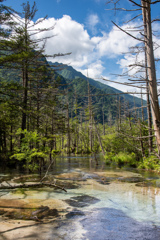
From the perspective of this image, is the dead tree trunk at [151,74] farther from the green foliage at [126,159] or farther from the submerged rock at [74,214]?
the green foliage at [126,159]

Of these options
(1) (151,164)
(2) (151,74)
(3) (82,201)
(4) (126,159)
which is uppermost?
(2) (151,74)

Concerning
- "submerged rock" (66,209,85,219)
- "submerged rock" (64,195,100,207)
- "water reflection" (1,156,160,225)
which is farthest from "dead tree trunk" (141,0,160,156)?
"submerged rock" (64,195,100,207)

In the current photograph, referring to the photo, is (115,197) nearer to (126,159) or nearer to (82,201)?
(82,201)

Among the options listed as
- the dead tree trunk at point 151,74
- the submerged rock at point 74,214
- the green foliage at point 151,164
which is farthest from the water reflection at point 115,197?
the green foliage at point 151,164

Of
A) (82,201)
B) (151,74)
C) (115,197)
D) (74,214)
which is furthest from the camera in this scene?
(115,197)

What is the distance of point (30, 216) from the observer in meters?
4.77

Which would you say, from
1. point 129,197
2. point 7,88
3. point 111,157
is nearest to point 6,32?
point 7,88

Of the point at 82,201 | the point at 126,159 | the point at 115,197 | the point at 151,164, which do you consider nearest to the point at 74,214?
the point at 82,201

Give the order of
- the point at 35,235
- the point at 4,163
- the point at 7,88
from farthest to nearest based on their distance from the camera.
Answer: the point at 4,163 < the point at 7,88 < the point at 35,235

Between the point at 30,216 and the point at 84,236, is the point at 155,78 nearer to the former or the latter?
the point at 84,236

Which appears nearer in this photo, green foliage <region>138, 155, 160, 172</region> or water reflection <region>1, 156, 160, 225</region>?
water reflection <region>1, 156, 160, 225</region>

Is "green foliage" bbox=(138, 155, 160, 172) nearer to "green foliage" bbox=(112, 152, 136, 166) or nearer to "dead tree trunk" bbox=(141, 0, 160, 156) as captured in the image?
"green foliage" bbox=(112, 152, 136, 166)

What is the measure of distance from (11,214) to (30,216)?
0.52m

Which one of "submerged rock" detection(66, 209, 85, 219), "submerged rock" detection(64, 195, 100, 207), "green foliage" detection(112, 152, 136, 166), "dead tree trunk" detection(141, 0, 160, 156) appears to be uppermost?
"dead tree trunk" detection(141, 0, 160, 156)
